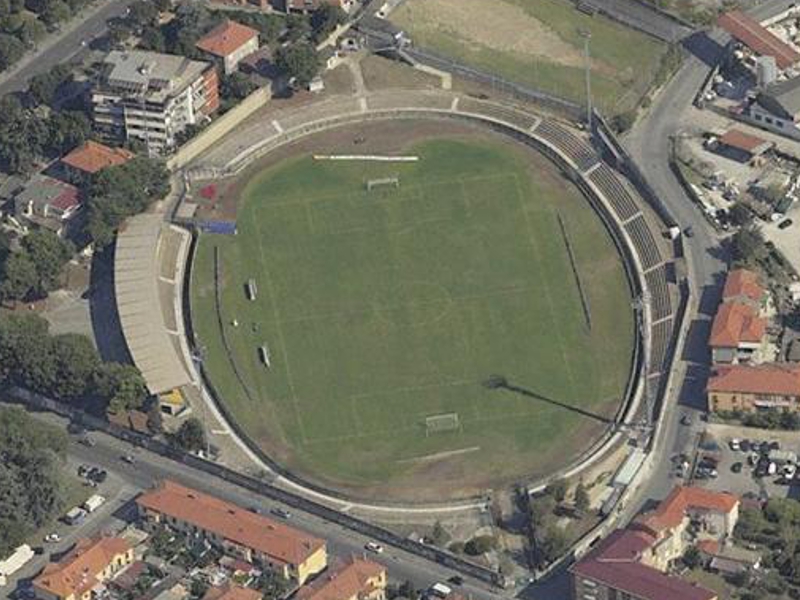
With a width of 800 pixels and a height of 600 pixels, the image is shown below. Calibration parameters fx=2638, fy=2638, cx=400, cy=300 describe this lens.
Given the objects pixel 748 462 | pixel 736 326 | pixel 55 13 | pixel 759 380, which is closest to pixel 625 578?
pixel 748 462

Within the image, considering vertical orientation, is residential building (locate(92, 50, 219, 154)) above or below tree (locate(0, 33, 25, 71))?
below

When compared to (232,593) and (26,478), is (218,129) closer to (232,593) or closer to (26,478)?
(26,478)

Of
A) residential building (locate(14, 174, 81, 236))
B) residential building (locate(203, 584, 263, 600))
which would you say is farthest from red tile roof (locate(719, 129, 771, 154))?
residential building (locate(203, 584, 263, 600))

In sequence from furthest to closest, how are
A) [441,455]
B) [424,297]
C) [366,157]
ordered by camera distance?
[366,157]
[424,297]
[441,455]

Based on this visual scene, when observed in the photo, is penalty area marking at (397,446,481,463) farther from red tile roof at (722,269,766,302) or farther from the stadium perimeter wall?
red tile roof at (722,269,766,302)

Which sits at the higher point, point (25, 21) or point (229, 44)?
point (25, 21)

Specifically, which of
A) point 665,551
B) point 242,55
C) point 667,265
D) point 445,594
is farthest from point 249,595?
point 242,55

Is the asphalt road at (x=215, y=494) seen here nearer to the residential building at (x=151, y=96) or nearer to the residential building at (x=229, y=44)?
the residential building at (x=151, y=96)
